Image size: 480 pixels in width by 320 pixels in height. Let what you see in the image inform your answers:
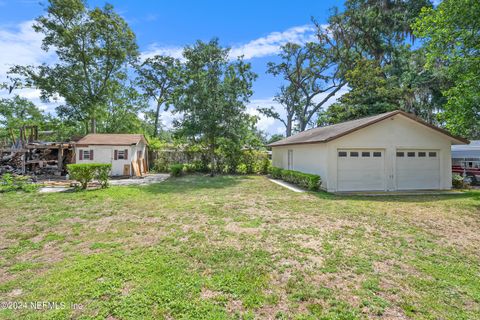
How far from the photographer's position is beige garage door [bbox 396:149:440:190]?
1238 cm

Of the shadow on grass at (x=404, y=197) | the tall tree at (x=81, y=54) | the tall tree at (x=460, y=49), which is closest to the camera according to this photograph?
the tall tree at (x=460, y=49)

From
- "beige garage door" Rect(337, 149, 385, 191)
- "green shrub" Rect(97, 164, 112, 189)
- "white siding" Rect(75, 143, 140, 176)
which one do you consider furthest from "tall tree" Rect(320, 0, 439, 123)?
"green shrub" Rect(97, 164, 112, 189)

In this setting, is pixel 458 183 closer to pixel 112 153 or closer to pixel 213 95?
pixel 213 95

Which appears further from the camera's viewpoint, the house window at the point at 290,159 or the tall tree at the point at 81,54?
the tall tree at the point at 81,54

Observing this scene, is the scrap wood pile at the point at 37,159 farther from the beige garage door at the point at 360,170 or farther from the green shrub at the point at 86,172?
the beige garage door at the point at 360,170

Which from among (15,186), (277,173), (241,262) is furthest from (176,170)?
(241,262)

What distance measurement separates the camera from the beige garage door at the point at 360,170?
12031 millimetres

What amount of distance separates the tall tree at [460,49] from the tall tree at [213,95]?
11.0m

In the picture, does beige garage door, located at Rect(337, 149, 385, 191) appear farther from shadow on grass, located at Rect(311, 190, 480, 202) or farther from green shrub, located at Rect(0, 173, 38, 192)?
green shrub, located at Rect(0, 173, 38, 192)

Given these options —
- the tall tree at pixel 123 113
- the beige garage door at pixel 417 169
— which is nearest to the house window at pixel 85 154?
the tall tree at pixel 123 113

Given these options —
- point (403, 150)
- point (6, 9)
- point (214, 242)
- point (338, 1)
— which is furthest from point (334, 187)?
point (338, 1)

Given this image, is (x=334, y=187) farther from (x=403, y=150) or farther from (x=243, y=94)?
(x=243, y=94)

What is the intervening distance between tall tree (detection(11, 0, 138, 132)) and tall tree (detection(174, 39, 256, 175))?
930 cm

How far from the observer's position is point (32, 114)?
37812mm
